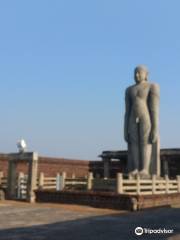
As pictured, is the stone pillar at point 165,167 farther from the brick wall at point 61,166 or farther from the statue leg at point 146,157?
the statue leg at point 146,157

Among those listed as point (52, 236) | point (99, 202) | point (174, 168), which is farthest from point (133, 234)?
point (174, 168)

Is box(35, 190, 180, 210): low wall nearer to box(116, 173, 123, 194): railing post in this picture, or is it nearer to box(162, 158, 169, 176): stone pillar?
box(116, 173, 123, 194): railing post

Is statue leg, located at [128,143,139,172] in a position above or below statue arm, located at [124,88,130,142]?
below

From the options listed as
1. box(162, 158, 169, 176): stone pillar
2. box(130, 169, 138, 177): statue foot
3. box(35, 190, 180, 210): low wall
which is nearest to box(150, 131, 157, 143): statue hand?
box(130, 169, 138, 177): statue foot

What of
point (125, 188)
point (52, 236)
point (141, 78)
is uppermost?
point (141, 78)

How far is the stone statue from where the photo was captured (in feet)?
67.6

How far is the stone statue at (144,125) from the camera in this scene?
67.6 ft

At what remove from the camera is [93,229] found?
9828 mm

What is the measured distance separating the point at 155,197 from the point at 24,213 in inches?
218

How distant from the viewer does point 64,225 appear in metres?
10.7

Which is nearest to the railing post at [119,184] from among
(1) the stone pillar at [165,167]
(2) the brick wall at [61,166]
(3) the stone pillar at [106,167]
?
(2) the brick wall at [61,166]

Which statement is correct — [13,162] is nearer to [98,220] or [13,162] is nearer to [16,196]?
[16,196]

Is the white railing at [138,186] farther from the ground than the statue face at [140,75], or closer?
closer

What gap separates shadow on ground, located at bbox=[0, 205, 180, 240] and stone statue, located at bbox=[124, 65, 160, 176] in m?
8.52
